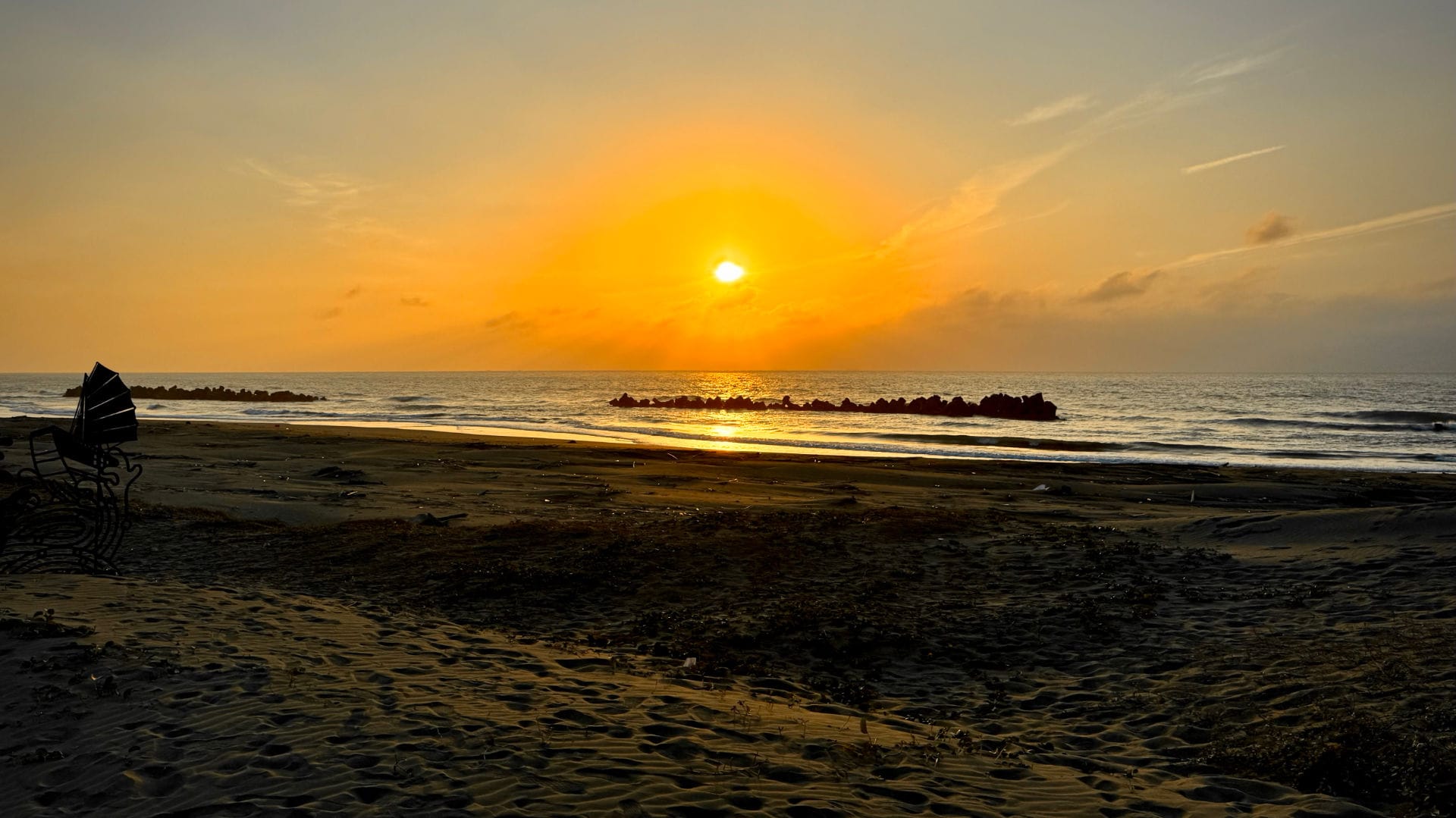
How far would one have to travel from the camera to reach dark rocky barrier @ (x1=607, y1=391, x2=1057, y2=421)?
6625cm

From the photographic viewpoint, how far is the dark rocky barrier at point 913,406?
66.2m

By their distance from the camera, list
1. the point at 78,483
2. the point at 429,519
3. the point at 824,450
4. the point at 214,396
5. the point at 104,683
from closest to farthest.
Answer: the point at 104,683 < the point at 78,483 < the point at 429,519 < the point at 824,450 < the point at 214,396

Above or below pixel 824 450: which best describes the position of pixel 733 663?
below

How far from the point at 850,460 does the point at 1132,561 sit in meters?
18.6

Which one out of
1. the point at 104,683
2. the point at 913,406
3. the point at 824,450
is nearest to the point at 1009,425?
the point at 913,406

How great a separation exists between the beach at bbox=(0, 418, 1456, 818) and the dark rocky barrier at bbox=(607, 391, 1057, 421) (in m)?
49.8

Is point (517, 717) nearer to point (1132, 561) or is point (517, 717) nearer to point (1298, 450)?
point (1132, 561)

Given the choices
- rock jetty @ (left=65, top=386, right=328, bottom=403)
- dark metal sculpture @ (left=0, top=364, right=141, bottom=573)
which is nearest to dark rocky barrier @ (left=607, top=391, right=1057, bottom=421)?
rock jetty @ (left=65, top=386, right=328, bottom=403)

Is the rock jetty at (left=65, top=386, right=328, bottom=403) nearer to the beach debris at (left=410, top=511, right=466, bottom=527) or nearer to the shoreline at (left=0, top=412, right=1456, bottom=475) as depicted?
the shoreline at (left=0, top=412, right=1456, bottom=475)

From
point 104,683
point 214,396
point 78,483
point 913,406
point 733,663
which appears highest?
point 913,406

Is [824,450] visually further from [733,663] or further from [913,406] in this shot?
[913,406]

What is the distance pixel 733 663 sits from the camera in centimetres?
916

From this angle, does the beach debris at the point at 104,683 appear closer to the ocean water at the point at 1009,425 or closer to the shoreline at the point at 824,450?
the shoreline at the point at 824,450

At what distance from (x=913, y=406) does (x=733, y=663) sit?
221ft
